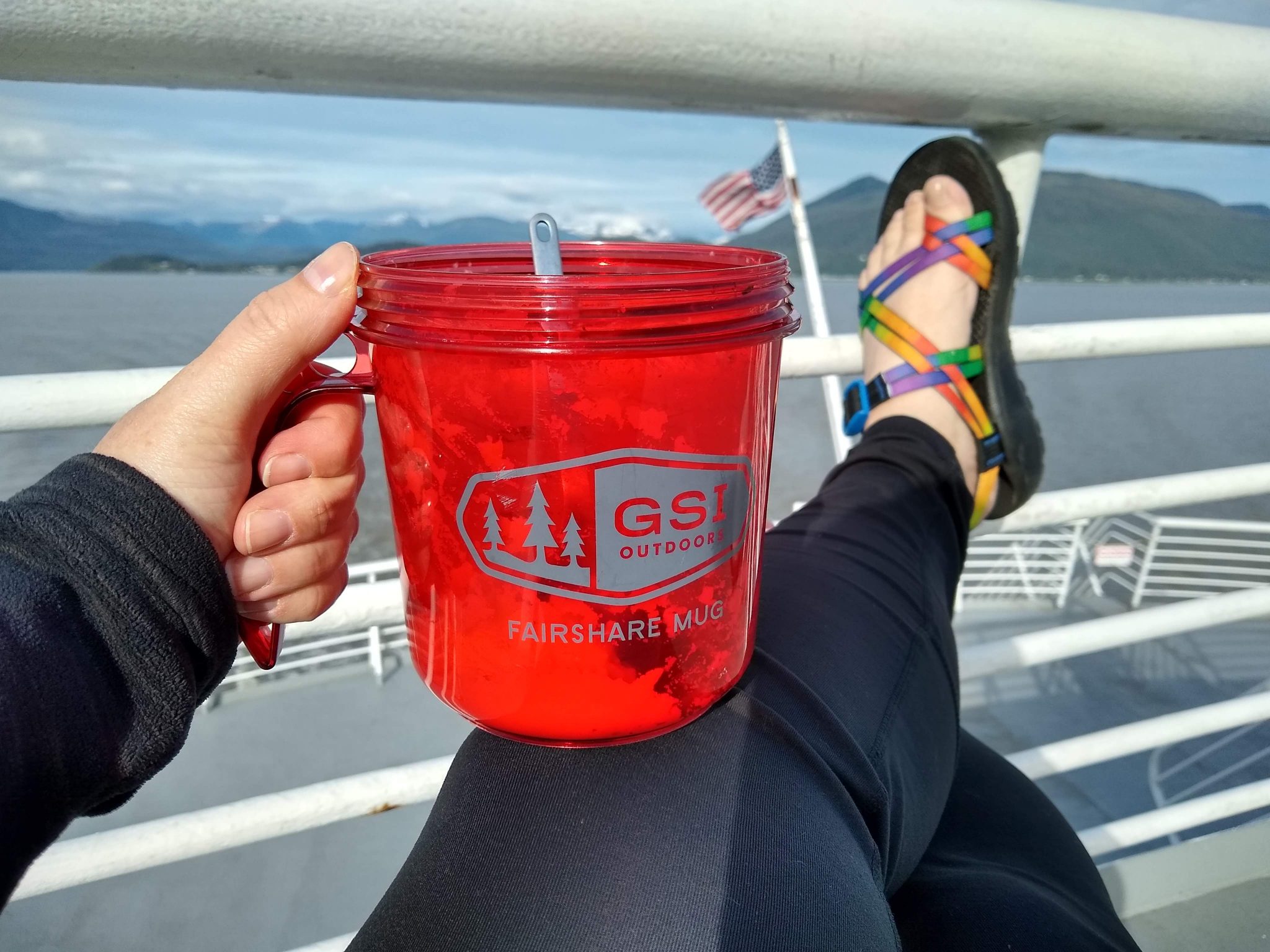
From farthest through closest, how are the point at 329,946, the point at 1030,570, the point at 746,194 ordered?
1. the point at 1030,570
2. the point at 746,194
3. the point at 329,946

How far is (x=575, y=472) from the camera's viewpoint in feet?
1.13

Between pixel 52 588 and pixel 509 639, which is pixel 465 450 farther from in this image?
pixel 52 588

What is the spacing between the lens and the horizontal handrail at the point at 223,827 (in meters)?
0.62

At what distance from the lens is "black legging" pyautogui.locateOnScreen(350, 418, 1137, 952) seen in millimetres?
418

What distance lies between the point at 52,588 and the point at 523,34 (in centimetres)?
44

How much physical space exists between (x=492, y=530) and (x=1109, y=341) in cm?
75

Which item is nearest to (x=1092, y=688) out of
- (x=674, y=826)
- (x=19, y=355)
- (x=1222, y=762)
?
(x=1222, y=762)

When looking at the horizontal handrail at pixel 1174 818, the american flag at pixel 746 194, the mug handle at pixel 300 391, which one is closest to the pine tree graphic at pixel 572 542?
the mug handle at pixel 300 391

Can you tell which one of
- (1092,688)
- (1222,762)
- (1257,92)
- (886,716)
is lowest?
(1092,688)

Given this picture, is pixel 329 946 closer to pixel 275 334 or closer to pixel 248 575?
pixel 248 575

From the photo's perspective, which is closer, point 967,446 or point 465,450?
point 465,450

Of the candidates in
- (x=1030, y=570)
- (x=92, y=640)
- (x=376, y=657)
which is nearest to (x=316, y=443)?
(x=92, y=640)

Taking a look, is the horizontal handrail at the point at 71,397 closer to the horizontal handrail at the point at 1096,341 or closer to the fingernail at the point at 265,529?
the fingernail at the point at 265,529

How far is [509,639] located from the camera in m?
0.39
